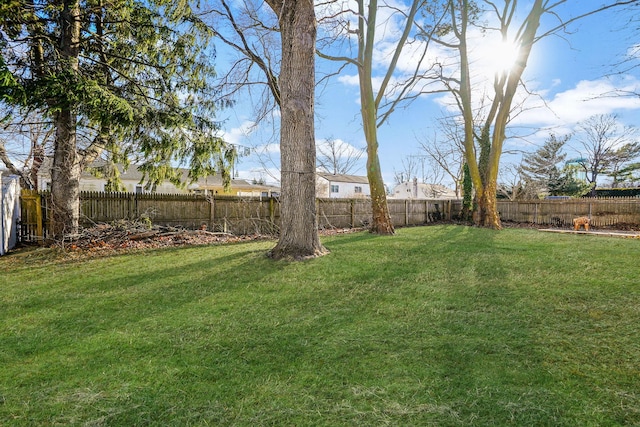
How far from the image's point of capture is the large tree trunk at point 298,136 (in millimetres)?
5973

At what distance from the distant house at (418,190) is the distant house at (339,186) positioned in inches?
237

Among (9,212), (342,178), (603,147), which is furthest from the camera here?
(342,178)

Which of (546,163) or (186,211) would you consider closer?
(186,211)

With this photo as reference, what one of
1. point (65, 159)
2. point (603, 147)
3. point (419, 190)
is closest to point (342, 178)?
point (419, 190)

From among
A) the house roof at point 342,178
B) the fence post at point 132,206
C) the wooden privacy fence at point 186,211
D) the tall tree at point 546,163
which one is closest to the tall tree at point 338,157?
the house roof at point 342,178

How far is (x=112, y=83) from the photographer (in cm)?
827

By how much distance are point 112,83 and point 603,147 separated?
115 ft

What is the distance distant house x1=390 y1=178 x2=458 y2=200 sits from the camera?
40.4 meters

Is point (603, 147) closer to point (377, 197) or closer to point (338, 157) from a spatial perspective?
point (338, 157)

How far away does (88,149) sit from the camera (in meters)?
8.18

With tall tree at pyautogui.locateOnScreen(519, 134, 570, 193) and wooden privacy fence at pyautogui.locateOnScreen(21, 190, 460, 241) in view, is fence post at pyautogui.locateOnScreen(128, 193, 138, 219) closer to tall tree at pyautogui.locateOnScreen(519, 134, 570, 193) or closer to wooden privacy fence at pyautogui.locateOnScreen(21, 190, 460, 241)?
wooden privacy fence at pyautogui.locateOnScreen(21, 190, 460, 241)

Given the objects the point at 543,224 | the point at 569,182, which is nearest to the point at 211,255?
the point at 543,224

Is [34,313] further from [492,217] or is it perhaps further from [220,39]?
[492,217]

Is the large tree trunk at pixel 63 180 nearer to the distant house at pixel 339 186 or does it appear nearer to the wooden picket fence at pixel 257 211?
the wooden picket fence at pixel 257 211
